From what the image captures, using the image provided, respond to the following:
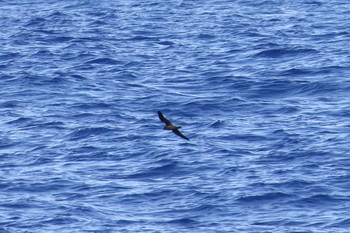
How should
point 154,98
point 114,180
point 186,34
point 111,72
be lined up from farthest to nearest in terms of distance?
point 186,34 → point 111,72 → point 154,98 → point 114,180

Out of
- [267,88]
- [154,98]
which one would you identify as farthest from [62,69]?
[267,88]

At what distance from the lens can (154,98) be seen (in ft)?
157

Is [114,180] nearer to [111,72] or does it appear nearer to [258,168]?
[258,168]

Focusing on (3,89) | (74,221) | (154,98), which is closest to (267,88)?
(154,98)

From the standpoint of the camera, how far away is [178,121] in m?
44.7

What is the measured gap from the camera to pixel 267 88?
49.2 metres

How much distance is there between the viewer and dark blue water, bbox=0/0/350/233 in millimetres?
34594

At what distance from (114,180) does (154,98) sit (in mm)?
11123

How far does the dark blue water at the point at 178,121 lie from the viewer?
113 ft

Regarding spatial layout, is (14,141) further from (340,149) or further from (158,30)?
(158,30)

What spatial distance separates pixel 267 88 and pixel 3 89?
547 inches

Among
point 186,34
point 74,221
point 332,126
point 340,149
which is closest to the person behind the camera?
point 74,221

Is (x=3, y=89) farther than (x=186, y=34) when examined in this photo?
No

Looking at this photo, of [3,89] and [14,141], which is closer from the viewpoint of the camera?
[14,141]
